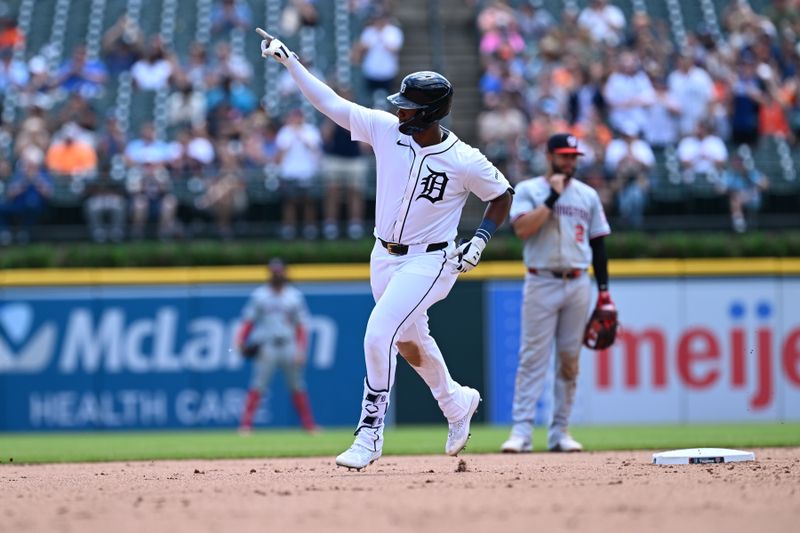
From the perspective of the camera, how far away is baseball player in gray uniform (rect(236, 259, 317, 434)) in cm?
1577

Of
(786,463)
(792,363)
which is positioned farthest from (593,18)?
(786,463)

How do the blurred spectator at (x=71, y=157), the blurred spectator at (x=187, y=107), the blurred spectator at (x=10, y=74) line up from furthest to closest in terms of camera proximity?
1. the blurred spectator at (x=10, y=74)
2. the blurred spectator at (x=187, y=107)
3. the blurred spectator at (x=71, y=157)

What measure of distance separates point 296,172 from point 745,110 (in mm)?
6200

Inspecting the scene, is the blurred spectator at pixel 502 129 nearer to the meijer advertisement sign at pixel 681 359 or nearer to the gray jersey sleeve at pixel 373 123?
the meijer advertisement sign at pixel 681 359

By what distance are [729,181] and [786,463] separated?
8.90 meters

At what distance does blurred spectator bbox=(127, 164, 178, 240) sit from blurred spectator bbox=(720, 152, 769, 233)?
711 centimetres

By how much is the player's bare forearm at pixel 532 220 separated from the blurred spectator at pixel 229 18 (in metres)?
11.9

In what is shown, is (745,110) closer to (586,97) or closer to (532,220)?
(586,97)

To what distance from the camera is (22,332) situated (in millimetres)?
17156

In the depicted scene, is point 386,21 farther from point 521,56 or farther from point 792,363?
point 792,363

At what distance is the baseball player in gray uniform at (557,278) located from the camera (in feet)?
35.0

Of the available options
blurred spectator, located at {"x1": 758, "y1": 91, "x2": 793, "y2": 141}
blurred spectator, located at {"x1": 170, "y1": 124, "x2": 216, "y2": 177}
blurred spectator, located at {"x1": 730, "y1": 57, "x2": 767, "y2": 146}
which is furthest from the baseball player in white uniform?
blurred spectator, located at {"x1": 758, "y1": 91, "x2": 793, "y2": 141}

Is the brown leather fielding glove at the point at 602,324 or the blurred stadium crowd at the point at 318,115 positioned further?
the blurred stadium crowd at the point at 318,115

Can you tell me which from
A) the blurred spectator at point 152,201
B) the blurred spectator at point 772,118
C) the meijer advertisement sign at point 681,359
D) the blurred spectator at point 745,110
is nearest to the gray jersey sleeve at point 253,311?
the blurred spectator at point 152,201
